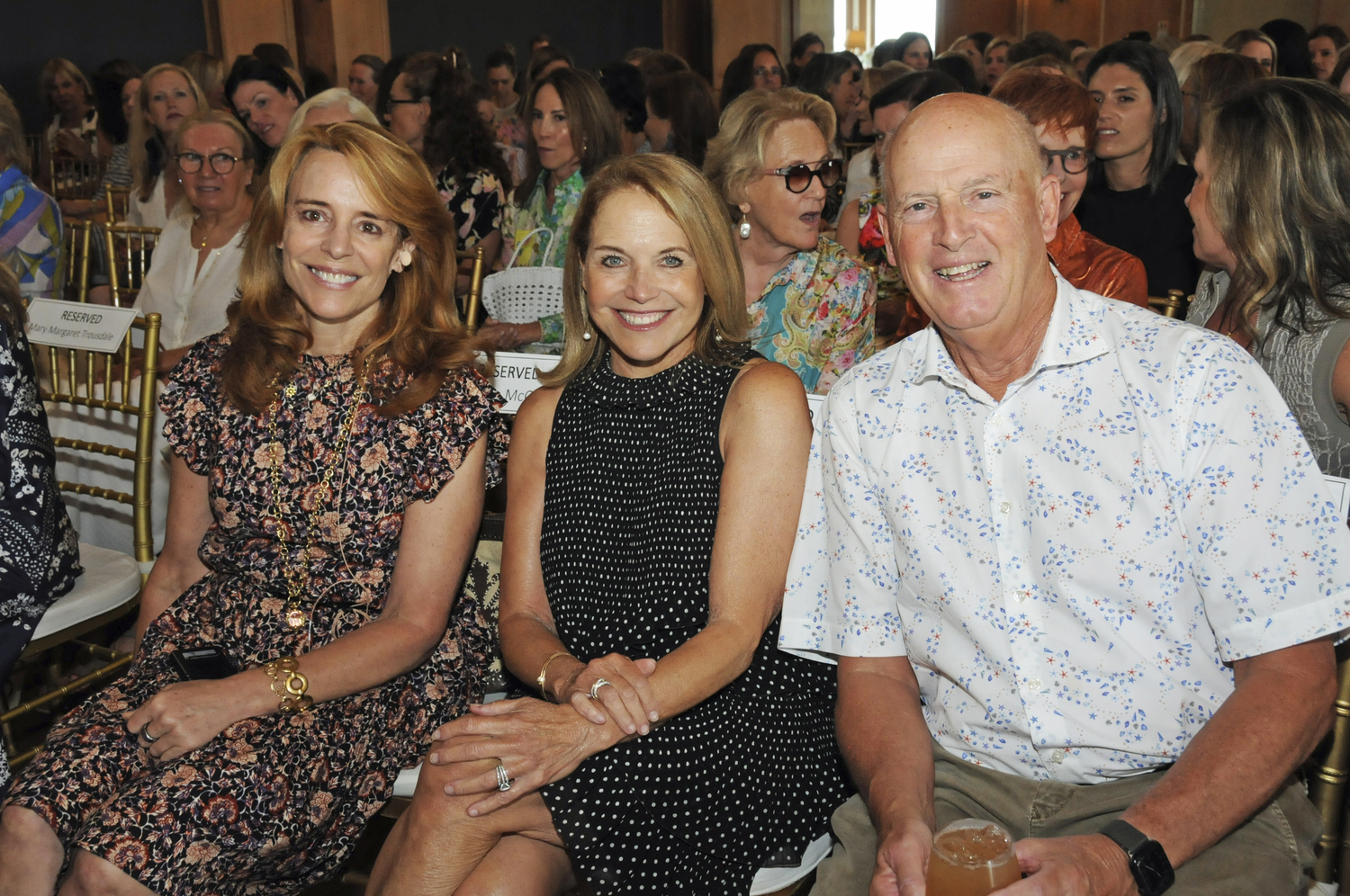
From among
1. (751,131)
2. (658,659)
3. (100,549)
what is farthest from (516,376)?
(751,131)

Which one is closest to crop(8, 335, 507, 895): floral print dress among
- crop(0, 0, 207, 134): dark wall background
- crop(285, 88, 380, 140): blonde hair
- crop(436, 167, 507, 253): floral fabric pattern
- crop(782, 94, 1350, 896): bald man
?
crop(782, 94, 1350, 896): bald man

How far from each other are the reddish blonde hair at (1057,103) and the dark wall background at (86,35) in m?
8.51

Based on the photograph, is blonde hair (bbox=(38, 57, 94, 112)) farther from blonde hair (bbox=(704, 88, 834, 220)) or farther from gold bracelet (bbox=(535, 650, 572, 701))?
gold bracelet (bbox=(535, 650, 572, 701))

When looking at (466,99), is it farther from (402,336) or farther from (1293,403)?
(1293,403)

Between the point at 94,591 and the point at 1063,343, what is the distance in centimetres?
190

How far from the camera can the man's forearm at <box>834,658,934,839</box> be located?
4.81ft

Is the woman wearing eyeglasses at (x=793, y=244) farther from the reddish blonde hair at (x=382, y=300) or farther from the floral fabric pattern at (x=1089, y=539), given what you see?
the floral fabric pattern at (x=1089, y=539)

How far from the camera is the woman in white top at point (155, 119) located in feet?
18.6

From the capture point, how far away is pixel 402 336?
2.09 metres

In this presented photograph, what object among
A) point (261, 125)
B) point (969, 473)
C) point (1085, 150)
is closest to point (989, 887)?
point (969, 473)

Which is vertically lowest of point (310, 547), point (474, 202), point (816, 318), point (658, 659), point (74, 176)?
point (658, 659)

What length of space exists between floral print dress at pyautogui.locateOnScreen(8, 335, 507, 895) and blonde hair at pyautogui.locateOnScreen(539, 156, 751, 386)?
321 millimetres

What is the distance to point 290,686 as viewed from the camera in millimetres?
1821

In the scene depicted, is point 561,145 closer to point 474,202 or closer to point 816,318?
point 474,202
